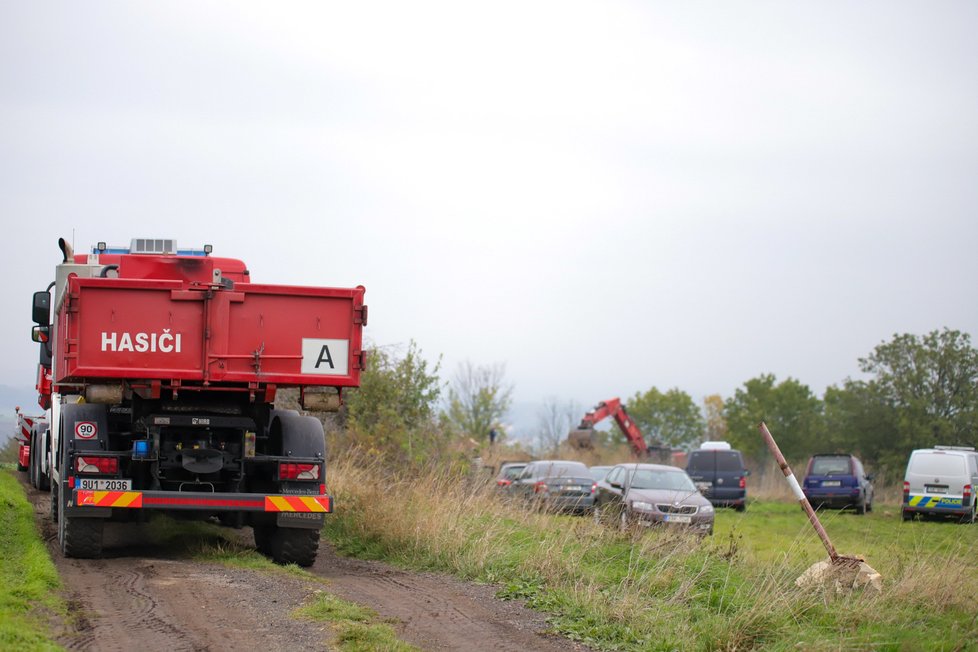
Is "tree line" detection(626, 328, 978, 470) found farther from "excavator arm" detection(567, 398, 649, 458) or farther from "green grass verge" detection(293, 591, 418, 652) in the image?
"green grass verge" detection(293, 591, 418, 652)

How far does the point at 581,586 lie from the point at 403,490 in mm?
5338

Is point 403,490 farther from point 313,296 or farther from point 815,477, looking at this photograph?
point 815,477

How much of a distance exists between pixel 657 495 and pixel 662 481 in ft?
3.46

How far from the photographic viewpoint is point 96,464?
36.7 ft

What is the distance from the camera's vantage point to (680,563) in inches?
421

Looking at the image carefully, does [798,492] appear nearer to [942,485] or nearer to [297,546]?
[297,546]

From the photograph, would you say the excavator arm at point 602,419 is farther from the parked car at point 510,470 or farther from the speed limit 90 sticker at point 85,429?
the speed limit 90 sticker at point 85,429

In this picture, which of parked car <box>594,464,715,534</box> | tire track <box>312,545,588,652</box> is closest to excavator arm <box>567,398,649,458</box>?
parked car <box>594,464,715,534</box>

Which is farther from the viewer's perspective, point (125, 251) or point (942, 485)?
point (942, 485)

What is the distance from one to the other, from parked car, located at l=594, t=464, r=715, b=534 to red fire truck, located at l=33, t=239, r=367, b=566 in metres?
7.41

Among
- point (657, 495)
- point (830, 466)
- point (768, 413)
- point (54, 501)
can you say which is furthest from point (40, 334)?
point (768, 413)

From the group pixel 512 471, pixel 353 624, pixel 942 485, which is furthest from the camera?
pixel 942 485

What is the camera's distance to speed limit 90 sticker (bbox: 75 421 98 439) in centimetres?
1130

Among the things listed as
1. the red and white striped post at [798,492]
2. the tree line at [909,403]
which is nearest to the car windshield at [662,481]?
the red and white striped post at [798,492]
